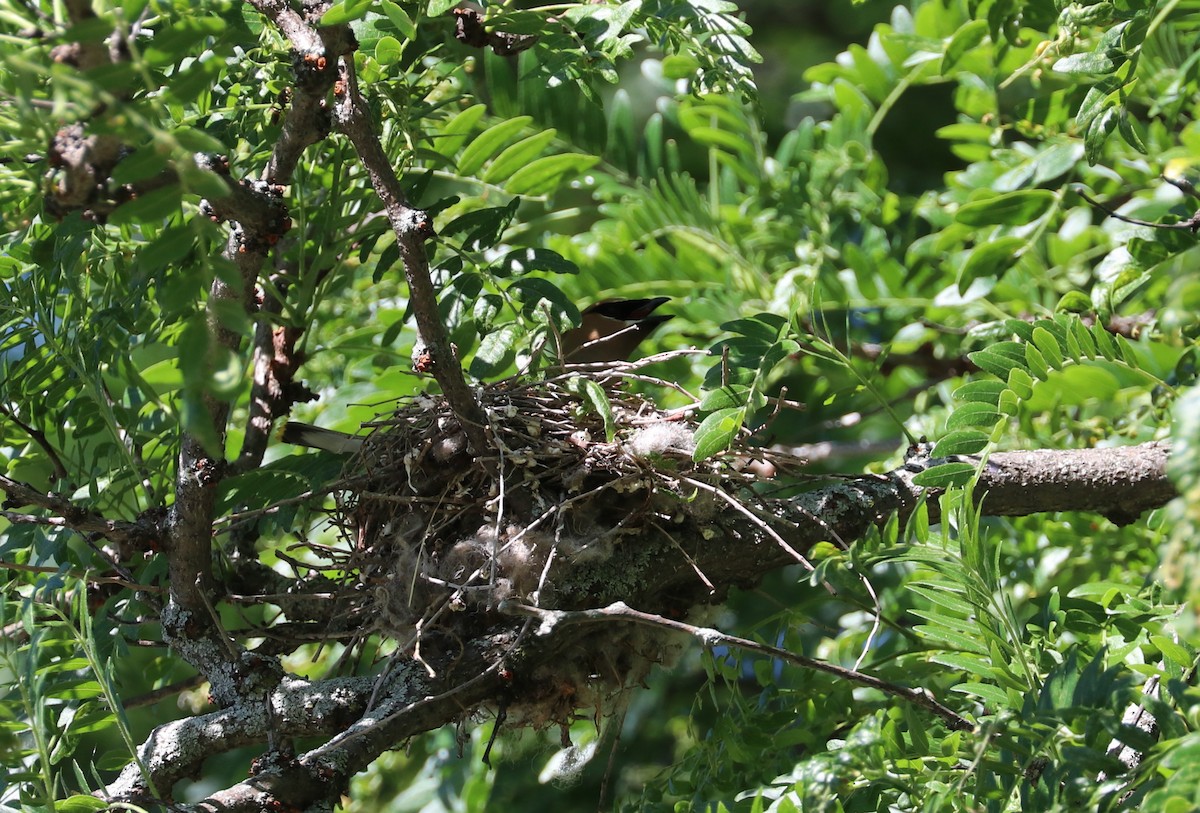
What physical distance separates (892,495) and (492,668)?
2.85 ft

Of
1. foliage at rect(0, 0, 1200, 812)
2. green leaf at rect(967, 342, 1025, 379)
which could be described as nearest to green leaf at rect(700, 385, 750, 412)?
foliage at rect(0, 0, 1200, 812)

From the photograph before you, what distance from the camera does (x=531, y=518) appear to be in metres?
2.26

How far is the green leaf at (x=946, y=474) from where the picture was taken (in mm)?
2066

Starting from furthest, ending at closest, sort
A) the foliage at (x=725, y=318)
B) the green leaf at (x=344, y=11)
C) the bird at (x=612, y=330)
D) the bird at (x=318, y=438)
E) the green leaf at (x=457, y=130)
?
the bird at (x=612, y=330) < the bird at (x=318, y=438) < the green leaf at (x=457, y=130) < the green leaf at (x=344, y=11) < the foliage at (x=725, y=318)

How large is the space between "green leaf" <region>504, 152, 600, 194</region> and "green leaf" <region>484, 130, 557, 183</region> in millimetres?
20

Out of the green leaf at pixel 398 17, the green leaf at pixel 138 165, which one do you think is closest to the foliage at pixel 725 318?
the green leaf at pixel 138 165

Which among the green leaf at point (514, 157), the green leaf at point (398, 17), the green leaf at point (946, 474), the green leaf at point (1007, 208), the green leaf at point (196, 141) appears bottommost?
the green leaf at point (946, 474)

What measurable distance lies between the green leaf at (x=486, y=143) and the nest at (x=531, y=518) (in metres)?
0.56

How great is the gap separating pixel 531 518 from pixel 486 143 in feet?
2.94

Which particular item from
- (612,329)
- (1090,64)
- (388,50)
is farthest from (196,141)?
(612,329)

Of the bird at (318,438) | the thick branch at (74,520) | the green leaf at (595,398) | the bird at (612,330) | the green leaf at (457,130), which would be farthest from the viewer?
the bird at (612,330)

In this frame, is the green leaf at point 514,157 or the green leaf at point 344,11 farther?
the green leaf at point 514,157

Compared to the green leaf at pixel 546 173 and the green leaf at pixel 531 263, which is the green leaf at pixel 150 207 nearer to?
the green leaf at pixel 531 263

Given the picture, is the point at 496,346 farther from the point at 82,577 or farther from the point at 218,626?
the point at 82,577
